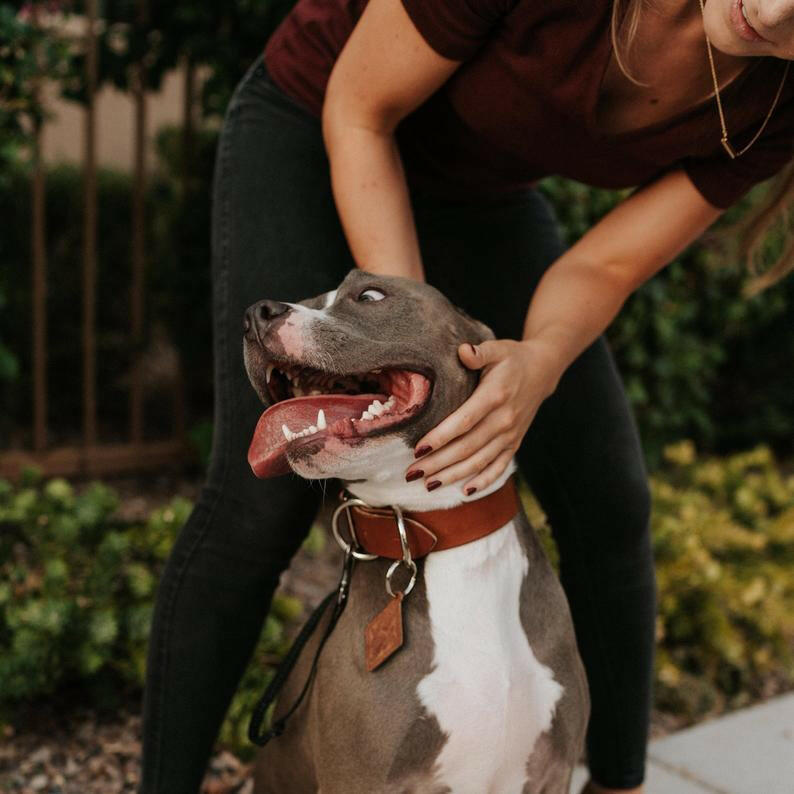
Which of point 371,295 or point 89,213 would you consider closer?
point 371,295

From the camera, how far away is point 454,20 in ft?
5.98

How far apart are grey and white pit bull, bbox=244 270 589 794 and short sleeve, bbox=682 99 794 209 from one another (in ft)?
1.91

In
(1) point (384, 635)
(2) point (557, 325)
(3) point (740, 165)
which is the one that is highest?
(3) point (740, 165)

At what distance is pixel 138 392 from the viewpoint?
186 inches

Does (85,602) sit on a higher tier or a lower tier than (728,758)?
higher

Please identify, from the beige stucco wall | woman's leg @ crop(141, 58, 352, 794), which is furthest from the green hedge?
the beige stucco wall

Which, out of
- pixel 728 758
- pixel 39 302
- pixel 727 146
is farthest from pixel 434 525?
pixel 39 302

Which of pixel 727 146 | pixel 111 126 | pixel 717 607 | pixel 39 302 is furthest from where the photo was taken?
pixel 111 126

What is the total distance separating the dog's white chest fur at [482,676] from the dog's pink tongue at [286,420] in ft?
1.09

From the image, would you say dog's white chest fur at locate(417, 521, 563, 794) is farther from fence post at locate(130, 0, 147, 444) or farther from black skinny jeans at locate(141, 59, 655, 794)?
fence post at locate(130, 0, 147, 444)

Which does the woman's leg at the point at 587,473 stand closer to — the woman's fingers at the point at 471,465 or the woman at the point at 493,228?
the woman at the point at 493,228

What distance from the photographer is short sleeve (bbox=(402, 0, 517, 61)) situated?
5.92 ft

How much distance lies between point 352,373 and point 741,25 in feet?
2.72

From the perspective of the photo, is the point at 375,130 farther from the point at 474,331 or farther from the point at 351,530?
the point at 351,530
